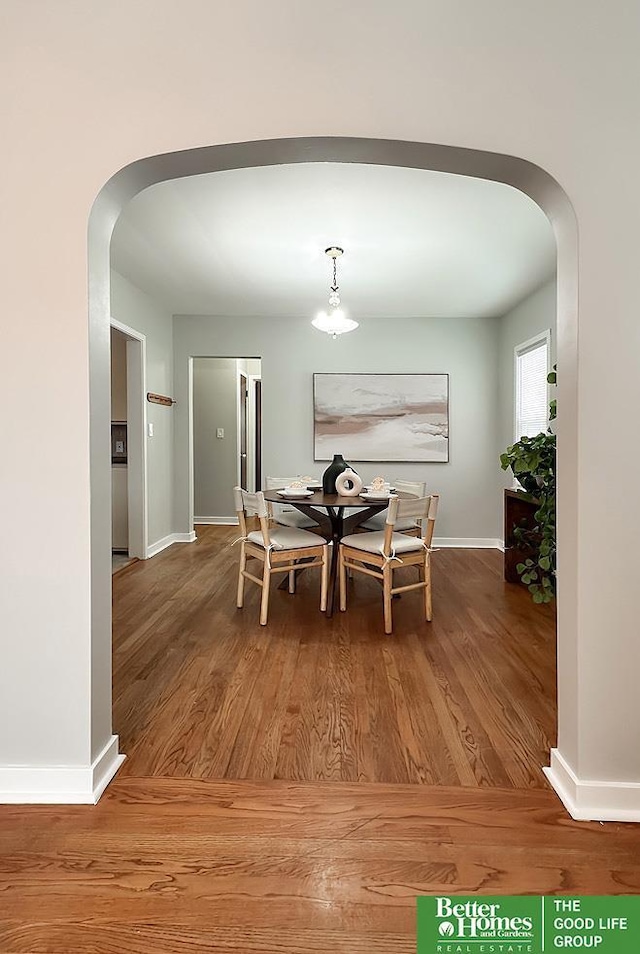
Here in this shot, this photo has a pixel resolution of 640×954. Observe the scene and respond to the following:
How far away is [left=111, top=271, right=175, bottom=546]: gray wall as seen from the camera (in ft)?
16.9

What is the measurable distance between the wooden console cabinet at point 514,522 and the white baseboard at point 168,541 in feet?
10.9

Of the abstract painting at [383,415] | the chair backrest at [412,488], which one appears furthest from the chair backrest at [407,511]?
the abstract painting at [383,415]

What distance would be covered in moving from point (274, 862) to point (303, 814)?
209 millimetres

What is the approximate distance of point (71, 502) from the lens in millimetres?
1758

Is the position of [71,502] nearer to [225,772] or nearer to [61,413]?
[61,413]

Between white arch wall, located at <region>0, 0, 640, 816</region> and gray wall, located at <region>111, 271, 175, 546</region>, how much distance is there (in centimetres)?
325

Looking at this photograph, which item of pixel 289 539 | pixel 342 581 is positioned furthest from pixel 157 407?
pixel 342 581

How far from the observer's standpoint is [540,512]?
347 cm

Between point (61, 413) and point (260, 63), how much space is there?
1225mm

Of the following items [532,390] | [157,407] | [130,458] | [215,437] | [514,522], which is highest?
[532,390]

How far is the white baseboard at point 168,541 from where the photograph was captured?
5.59 meters

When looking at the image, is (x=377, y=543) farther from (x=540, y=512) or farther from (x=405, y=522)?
(x=540, y=512)

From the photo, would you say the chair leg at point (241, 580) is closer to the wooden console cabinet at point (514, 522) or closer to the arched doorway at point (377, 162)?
the arched doorway at point (377, 162)

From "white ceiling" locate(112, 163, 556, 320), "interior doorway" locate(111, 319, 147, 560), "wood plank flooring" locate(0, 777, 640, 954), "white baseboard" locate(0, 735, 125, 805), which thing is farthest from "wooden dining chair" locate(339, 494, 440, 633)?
"interior doorway" locate(111, 319, 147, 560)
